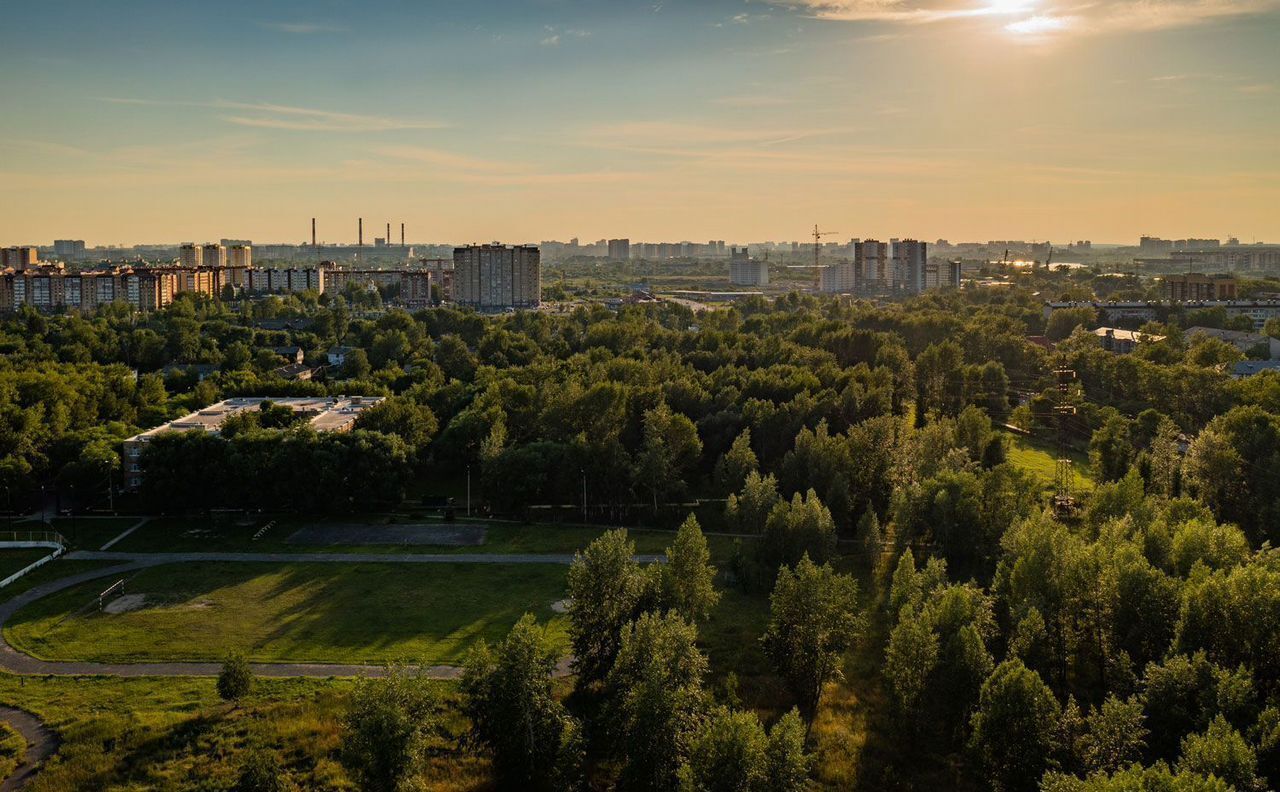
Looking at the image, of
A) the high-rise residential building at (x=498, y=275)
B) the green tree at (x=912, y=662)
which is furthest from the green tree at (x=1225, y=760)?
the high-rise residential building at (x=498, y=275)

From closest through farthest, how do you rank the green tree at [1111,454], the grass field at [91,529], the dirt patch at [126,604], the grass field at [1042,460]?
the dirt patch at [126,604] → the grass field at [91,529] → the green tree at [1111,454] → the grass field at [1042,460]

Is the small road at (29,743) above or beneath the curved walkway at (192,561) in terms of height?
beneath

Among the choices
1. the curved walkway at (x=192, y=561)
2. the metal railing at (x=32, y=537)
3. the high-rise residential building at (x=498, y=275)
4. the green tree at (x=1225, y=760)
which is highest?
the high-rise residential building at (x=498, y=275)

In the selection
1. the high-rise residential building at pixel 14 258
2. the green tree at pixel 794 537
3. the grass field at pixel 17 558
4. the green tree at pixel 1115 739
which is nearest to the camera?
the green tree at pixel 1115 739

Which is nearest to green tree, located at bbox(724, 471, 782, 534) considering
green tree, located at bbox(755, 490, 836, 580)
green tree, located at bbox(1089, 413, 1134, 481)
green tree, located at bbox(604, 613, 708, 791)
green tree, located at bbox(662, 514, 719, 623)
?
green tree, located at bbox(755, 490, 836, 580)

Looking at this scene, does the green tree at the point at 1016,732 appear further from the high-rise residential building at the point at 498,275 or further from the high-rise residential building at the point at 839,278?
the high-rise residential building at the point at 839,278

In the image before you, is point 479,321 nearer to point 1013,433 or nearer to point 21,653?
point 1013,433

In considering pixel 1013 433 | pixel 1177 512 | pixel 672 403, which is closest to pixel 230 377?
pixel 672 403
